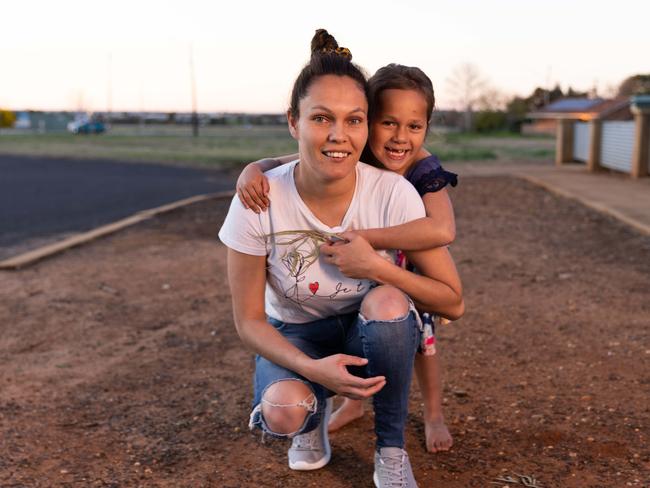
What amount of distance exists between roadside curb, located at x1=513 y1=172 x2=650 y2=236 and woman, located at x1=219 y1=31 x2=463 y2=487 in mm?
5604

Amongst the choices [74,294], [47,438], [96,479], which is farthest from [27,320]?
[96,479]

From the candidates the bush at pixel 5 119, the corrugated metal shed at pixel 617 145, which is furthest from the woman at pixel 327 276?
the bush at pixel 5 119

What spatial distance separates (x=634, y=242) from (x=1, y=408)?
5.66 metres

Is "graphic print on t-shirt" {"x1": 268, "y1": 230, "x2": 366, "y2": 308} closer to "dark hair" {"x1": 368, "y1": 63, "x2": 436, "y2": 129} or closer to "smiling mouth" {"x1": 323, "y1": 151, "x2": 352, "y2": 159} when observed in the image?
"smiling mouth" {"x1": 323, "y1": 151, "x2": 352, "y2": 159}

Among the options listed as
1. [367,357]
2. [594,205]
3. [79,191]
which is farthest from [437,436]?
[79,191]

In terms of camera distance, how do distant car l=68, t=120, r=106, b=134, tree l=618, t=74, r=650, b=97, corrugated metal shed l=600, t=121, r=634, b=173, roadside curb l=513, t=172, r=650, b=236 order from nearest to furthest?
roadside curb l=513, t=172, r=650, b=236
corrugated metal shed l=600, t=121, r=634, b=173
distant car l=68, t=120, r=106, b=134
tree l=618, t=74, r=650, b=97

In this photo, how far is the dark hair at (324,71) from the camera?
2.48 meters

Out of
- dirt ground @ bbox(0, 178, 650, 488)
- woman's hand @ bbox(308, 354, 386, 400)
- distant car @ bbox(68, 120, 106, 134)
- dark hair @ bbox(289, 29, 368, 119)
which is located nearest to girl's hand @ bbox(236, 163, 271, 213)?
dark hair @ bbox(289, 29, 368, 119)

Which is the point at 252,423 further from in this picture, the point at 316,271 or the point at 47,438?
the point at 47,438

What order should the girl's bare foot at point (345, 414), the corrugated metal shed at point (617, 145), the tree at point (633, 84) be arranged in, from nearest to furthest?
the girl's bare foot at point (345, 414)
the corrugated metal shed at point (617, 145)
the tree at point (633, 84)

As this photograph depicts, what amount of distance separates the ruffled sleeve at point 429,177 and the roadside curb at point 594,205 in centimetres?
534

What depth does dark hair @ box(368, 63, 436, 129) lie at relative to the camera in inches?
109

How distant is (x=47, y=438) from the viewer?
3238 millimetres

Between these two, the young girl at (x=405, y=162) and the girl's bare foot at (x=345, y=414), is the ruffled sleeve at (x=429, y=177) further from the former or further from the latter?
the girl's bare foot at (x=345, y=414)
